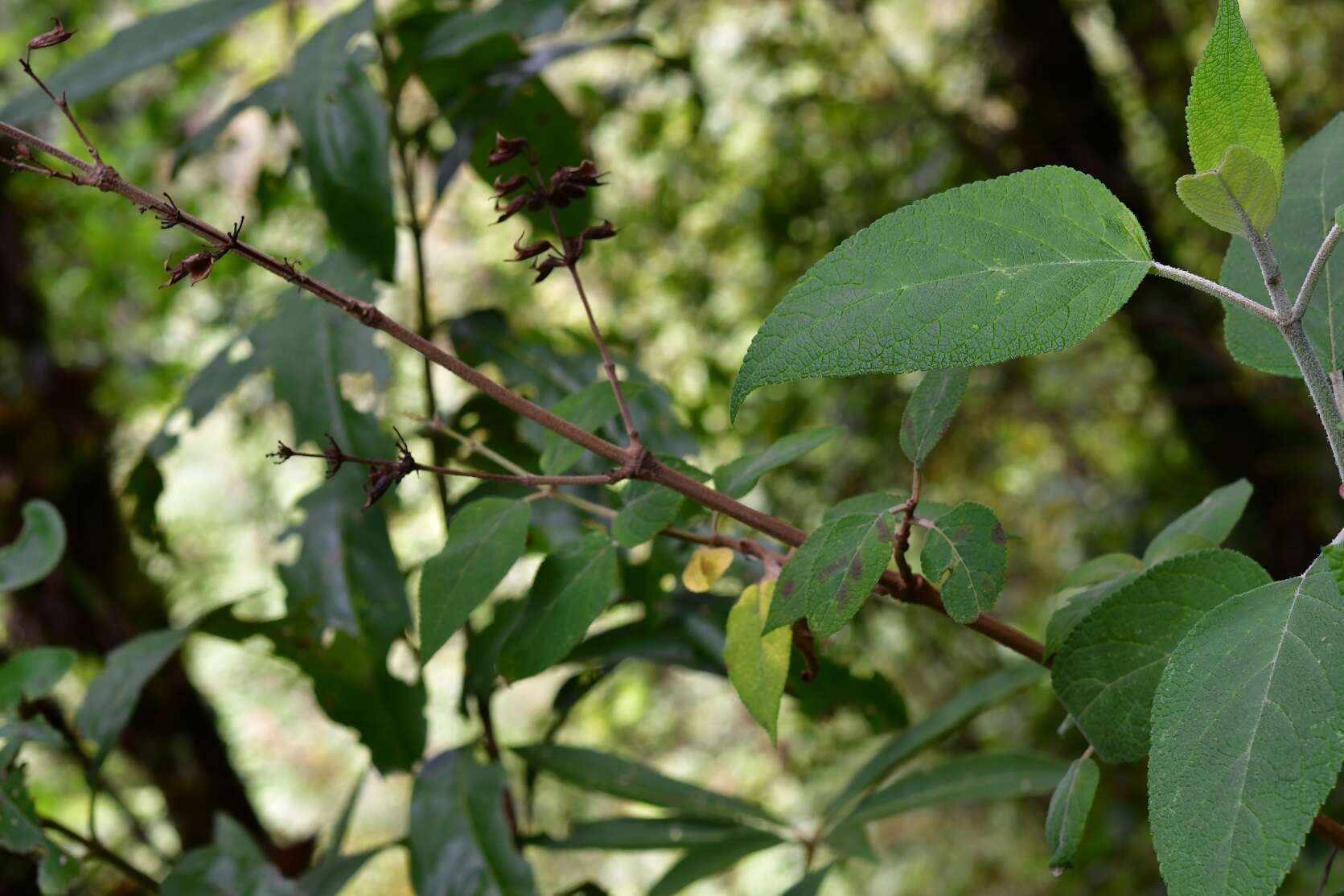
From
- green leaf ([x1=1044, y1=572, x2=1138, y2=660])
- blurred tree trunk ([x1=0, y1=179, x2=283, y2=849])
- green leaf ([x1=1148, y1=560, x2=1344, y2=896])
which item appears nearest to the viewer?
green leaf ([x1=1148, y1=560, x2=1344, y2=896])

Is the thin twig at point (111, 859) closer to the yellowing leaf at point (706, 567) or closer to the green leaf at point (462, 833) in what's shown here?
the green leaf at point (462, 833)


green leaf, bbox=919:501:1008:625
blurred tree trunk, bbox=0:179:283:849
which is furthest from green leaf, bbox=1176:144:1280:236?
blurred tree trunk, bbox=0:179:283:849

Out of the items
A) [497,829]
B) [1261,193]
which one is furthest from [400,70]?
[1261,193]

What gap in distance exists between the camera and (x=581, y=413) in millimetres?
491

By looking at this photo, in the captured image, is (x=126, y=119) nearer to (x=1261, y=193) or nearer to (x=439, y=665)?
(x=439, y=665)

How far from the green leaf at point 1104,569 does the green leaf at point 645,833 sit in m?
0.32

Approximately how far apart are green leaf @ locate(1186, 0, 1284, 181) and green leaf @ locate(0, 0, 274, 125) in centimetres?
73

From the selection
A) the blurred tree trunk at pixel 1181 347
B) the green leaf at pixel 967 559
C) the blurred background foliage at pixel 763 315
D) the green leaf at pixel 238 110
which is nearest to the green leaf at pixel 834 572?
the green leaf at pixel 967 559

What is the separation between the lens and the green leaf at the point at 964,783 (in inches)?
27.8

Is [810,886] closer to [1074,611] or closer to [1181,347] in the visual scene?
[1074,611]

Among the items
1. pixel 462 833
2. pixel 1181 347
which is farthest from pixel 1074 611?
pixel 1181 347

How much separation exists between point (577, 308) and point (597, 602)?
2081 millimetres

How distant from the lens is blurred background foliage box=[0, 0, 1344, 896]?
4.67 feet

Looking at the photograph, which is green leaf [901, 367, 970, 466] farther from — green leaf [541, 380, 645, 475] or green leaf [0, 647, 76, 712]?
green leaf [0, 647, 76, 712]
